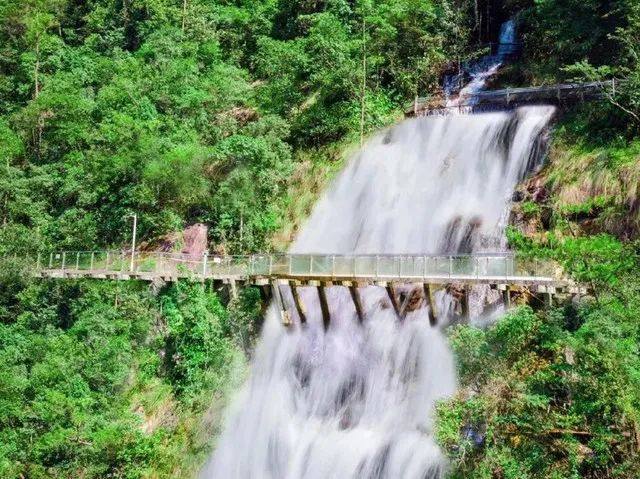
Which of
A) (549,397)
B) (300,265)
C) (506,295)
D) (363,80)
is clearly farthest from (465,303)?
(363,80)

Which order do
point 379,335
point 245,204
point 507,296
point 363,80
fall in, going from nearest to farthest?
point 507,296
point 379,335
point 245,204
point 363,80

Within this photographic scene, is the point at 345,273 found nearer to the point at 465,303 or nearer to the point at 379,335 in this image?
the point at 379,335

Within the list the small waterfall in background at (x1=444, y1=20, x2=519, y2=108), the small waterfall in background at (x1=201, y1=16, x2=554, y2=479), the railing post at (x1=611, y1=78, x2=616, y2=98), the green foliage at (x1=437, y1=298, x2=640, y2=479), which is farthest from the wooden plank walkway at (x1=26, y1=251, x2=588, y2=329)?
the small waterfall in background at (x1=444, y1=20, x2=519, y2=108)

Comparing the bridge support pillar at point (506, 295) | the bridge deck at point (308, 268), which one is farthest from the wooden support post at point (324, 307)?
the bridge support pillar at point (506, 295)

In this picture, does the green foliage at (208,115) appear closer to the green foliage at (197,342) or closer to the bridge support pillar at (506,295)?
the green foliage at (197,342)

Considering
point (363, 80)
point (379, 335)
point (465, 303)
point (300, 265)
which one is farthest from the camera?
point (363, 80)

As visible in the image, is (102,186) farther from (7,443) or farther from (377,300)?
(377,300)

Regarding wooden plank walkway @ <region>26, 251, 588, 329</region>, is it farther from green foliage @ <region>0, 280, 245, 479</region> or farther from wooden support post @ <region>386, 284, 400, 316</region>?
green foliage @ <region>0, 280, 245, 479</region>

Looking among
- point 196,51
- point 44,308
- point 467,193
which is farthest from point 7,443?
point 196,51
